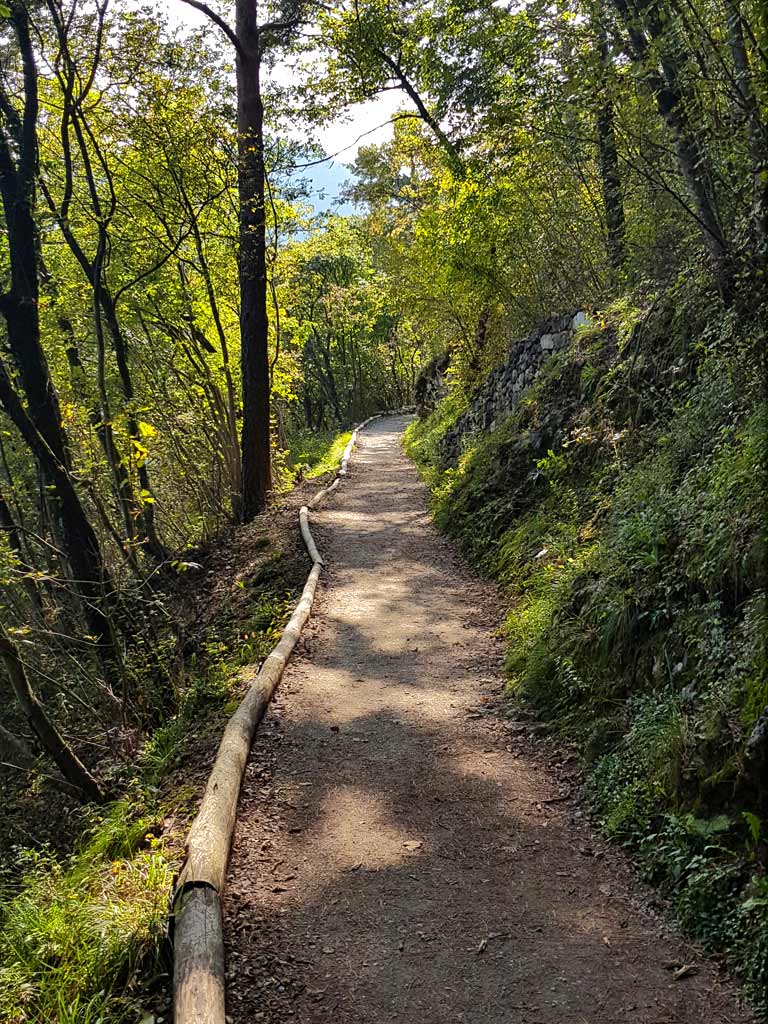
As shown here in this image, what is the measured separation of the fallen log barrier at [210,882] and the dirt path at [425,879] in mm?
158

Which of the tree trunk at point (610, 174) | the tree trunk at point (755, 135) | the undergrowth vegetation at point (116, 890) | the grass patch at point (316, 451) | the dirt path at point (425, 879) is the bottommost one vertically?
the dirt path at point (425, 879)

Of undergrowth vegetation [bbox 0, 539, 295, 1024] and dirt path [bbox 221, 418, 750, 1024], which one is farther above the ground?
undergrowth vegetation [bbox 0, 539, 295, 1024]

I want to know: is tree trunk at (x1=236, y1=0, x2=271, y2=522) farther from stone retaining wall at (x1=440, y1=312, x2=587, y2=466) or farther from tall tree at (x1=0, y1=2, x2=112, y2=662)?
stone retaining wall at (x1=440, y1=312, x2=587, y2=466)

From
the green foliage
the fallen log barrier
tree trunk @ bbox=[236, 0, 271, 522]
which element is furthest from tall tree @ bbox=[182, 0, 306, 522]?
the green foliage

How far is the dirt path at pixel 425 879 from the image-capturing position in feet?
9.64

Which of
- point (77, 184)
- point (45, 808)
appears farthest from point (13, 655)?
point (77, 184)

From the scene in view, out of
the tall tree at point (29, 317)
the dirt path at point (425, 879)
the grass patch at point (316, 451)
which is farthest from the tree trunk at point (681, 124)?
the grass patch at point (316, 451)

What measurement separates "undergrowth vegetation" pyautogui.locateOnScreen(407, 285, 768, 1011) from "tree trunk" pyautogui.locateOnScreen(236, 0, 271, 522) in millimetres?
5261

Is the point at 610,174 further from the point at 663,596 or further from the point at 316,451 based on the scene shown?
the point at 316,451

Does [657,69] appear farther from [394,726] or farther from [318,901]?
[318,901]

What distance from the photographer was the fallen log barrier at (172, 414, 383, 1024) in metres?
2.75

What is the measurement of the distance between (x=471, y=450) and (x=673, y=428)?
6.81 m

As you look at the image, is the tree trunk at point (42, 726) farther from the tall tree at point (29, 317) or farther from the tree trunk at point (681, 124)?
the tree trunk at point (681, 124)

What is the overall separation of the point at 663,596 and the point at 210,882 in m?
3.21
